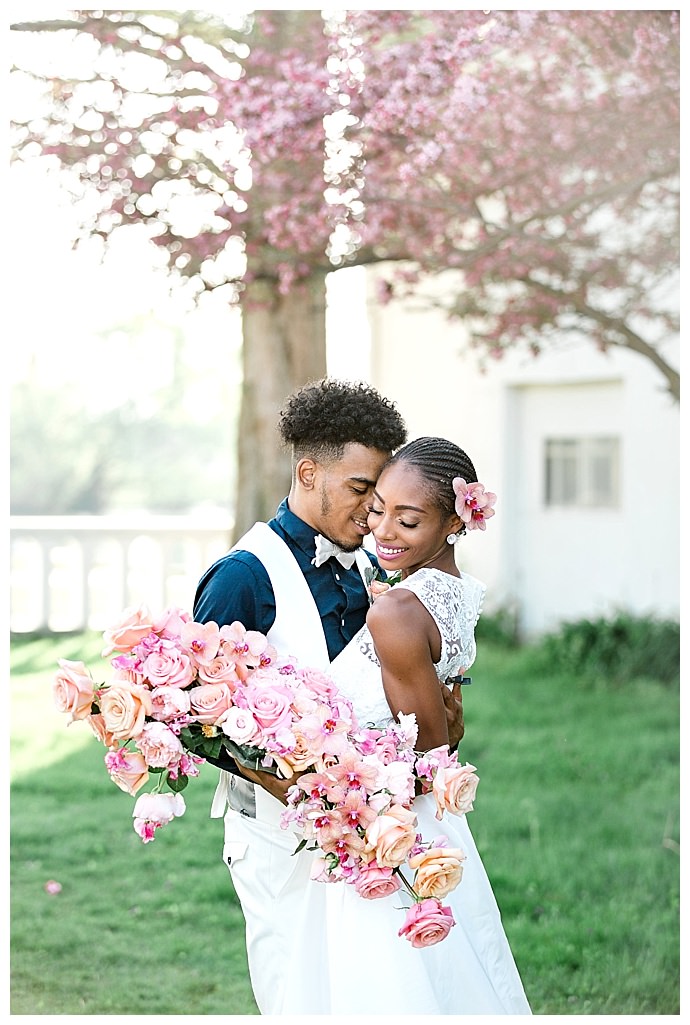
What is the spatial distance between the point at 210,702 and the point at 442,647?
39 centimetres

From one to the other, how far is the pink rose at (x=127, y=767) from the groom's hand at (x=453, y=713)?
1.74ft

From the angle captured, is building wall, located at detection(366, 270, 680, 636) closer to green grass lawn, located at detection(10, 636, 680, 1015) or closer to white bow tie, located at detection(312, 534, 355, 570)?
green grass lawn, located at detection(10, 636, 680, 1015)

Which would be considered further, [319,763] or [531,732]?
[531,732]

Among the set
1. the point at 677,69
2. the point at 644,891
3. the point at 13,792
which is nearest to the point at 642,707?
the point at 644,891

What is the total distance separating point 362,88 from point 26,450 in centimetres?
2279

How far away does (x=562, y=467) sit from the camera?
28.8 ft

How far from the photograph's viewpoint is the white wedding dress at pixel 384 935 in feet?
7.04

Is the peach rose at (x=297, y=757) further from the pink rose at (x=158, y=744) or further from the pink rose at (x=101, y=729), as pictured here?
the pink rose at (x=101, y=729)

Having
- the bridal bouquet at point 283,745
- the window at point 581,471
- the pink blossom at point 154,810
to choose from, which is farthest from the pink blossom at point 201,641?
the window at point 581,471

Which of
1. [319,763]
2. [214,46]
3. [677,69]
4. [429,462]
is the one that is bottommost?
[319,763]

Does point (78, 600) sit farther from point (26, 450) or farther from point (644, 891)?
point (26, 450)

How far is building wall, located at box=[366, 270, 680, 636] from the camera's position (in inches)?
313

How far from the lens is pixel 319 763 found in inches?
80.7
